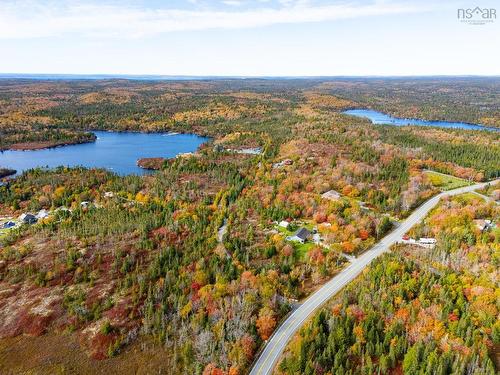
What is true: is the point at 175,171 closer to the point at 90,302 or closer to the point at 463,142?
the point at 90,302

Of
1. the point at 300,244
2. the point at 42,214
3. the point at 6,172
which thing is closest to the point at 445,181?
the point at 300,244

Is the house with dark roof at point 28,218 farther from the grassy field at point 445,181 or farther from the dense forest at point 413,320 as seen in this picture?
the grassy field at point 445,181

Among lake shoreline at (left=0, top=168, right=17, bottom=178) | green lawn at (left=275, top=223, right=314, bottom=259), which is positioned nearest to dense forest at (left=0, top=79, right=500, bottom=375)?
green lawn at (left=275, top=223, right=314, bottom=259)

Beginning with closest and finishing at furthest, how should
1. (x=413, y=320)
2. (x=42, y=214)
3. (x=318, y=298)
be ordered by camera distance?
(x=413, y=320) → (x=318, y=298) → (x=42, y=214)

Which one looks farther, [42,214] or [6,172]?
[6,172]

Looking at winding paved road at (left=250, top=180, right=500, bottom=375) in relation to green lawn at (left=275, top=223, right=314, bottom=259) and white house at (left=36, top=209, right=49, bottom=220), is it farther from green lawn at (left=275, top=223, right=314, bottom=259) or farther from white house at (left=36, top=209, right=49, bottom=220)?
white house at (left=36, top=209, right=49, bottom=220)

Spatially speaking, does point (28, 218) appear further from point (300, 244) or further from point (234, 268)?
point (300, 244)
